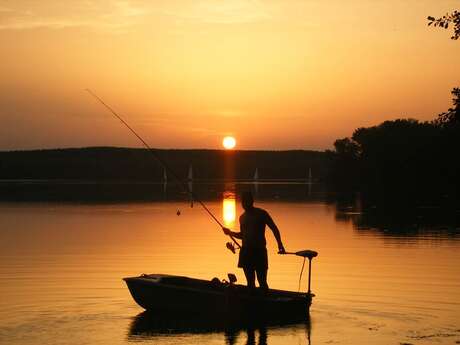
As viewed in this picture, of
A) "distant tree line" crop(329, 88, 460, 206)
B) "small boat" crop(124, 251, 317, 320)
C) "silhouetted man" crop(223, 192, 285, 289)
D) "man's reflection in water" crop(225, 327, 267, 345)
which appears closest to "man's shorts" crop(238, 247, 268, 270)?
"silhouetted man" crop(223, 192, 285, 289)

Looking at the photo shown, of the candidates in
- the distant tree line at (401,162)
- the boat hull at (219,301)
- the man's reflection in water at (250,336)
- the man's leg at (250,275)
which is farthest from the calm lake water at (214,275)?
the distant tree line at (401,162)

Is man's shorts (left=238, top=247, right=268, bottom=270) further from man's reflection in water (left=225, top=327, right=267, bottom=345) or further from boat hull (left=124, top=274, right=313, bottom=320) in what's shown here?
man's reflection in water (left=225, top=327, right=267, bottom=345)

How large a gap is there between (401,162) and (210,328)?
326 feet

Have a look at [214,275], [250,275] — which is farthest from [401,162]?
[250,275]

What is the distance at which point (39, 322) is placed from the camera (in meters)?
16.5

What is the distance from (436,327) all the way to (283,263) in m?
10.8

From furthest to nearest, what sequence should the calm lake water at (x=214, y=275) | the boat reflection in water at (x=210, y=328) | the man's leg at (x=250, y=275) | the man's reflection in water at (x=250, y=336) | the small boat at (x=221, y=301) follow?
1. the man's leg at (x=250, y=275)
2. the small boat at (x=221, y=301)
3. the calm lake water at (x=214, y=275)
4. the boat reflection in water at (x=210, y=328)
5. the man's reflection in water at (x=250, y=336)

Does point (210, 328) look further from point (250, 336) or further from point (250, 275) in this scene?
point (250, 275)

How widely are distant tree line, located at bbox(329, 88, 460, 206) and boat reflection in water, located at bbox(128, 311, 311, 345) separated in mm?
57577

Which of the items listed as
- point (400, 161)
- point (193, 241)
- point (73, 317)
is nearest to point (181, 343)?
point (73, 317)

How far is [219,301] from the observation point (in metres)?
17.0

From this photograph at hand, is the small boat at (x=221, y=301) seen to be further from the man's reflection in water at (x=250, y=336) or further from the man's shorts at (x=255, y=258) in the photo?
the man's reflection in water at (x=250, y=336)

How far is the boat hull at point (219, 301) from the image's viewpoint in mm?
16938

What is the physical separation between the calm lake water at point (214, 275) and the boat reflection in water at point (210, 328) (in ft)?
0.17
